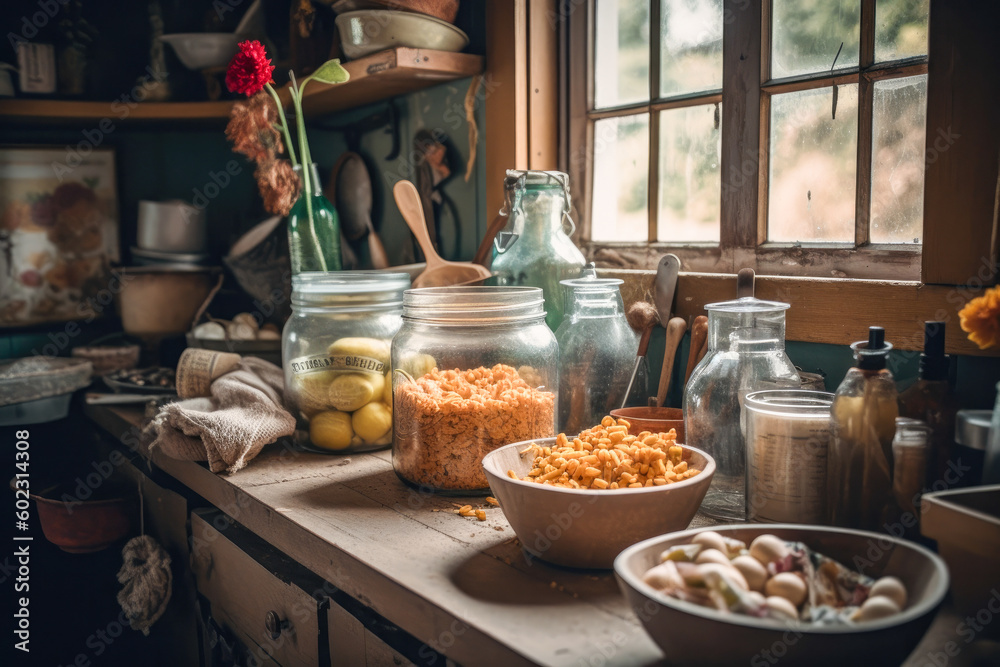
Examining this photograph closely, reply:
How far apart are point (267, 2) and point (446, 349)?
1420 millimetres

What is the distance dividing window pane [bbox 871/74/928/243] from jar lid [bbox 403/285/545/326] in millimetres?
529

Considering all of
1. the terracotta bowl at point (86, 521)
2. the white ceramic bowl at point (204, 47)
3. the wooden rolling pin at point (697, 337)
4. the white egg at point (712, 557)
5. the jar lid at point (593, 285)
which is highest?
the white ceramic bowl at point (204, 47)

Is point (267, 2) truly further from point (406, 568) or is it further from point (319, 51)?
point (406, 568)

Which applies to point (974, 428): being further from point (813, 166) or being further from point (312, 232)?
point (312, 232)

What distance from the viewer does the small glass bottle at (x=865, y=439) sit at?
0.83 meters

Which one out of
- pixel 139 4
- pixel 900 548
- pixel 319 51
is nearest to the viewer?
pixel 900 548

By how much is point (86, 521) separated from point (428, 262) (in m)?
0.96

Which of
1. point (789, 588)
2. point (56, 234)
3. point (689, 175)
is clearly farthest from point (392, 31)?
point (56, 234)

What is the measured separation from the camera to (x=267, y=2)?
2094 millimetres

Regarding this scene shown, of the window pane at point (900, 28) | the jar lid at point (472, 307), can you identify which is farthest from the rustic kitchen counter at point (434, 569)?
the window pane at point (900, 28)

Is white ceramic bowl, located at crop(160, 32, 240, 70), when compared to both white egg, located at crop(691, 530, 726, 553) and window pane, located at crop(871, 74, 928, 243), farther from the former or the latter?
white egg, located at crop(691, 530, 726, 553)

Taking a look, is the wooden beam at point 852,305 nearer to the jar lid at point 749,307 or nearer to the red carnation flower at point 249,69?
the jar lid at point 749,307

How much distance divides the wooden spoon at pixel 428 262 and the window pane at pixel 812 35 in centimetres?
61

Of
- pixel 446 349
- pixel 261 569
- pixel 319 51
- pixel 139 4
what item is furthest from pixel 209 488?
pixel 139 4
